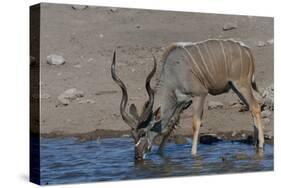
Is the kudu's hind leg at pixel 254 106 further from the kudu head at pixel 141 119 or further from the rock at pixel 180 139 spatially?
the kudu head at pixel 141 119

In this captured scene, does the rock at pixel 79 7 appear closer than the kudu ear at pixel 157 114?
Yes

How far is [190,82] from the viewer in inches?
400

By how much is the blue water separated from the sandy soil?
0.20 m

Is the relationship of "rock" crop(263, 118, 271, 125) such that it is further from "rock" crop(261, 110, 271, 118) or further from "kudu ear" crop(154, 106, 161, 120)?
"kudu ear" crop(154, 106, 161, 120)

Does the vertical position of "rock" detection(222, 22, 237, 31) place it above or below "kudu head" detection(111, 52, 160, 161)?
above

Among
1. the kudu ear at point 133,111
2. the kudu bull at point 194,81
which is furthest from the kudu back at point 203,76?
the kudu ear at point 133,111

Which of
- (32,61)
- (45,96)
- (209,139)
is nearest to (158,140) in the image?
(209,139)

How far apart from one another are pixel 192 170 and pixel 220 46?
173cm

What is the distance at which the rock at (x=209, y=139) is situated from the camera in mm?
10352

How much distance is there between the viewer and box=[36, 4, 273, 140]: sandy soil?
30.4 feet

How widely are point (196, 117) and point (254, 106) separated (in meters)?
0.99

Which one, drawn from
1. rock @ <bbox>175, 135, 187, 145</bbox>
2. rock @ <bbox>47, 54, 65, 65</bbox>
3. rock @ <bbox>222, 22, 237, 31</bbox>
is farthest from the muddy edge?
rock @ <bbox>222, 22, 237, 31</bbox>

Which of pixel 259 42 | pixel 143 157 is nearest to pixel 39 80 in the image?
pixel 143 157

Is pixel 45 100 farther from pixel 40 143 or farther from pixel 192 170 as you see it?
pixel 192 170
